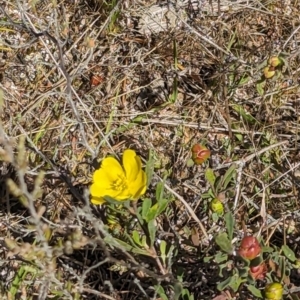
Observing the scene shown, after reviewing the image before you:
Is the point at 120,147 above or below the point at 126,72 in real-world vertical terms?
below

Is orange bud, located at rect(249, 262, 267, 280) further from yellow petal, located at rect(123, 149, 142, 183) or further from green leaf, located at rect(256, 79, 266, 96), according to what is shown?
green leaf, located at rect(256, 79, 266, 96)

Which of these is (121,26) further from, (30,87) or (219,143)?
(219,143)

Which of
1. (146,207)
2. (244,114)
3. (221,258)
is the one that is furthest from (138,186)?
(244,114)

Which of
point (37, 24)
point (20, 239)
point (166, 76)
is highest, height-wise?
point (37, 24)

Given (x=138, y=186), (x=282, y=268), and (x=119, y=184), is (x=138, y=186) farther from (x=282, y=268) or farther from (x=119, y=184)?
(x=282, y=268)

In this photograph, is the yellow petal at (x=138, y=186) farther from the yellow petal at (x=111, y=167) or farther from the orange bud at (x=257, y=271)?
the orange bud at (x=257, y=271)

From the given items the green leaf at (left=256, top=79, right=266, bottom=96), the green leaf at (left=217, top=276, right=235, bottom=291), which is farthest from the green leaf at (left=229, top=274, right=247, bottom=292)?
the green leaf at (left=256, top=79, right=266, bottom=96)

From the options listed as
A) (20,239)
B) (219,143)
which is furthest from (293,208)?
(20,239)
